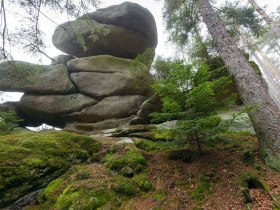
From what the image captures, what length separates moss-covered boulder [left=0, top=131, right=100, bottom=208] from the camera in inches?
189

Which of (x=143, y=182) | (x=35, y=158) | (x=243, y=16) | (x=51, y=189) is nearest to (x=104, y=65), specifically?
(x=243, y=16)

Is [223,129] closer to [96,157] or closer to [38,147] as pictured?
[96,157]

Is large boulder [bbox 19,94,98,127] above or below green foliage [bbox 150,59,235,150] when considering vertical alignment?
above

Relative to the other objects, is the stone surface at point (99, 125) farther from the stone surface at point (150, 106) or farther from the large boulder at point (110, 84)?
the large boulder at point (110, 84)

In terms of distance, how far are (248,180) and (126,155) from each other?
10.0 ft

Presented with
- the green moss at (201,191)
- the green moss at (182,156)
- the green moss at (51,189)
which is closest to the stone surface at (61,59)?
the green moss at (51,189)

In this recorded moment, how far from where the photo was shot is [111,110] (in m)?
11.7

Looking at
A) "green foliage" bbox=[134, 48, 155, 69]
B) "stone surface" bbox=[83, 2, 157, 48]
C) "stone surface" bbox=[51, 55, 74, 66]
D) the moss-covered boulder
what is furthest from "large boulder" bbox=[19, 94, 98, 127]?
the moss-covered boulder

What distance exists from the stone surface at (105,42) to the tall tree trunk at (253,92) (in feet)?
21.6

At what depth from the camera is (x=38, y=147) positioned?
5.99 metres

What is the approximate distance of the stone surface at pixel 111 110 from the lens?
38.1 ft

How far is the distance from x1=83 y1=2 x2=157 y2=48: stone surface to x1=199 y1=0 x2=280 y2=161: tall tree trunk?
640cm

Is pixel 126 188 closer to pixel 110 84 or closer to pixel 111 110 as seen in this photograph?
pixel 111 110

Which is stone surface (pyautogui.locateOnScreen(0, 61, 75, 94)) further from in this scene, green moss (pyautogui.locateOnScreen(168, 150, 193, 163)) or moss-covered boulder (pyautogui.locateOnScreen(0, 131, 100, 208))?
green moss (pyautogui.locateOnScreen(168, 150, 193, 163))
